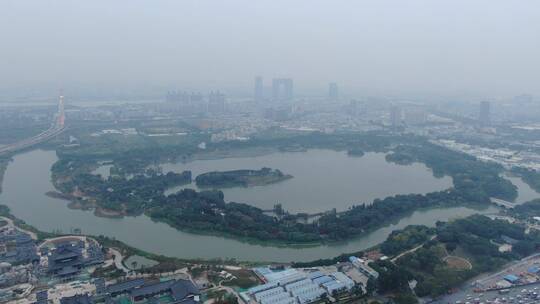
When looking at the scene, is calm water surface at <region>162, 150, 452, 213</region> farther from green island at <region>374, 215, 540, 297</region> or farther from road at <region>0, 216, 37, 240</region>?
road at <region>0, 216, 37, 240</region>

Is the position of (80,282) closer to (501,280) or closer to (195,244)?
(195,244)

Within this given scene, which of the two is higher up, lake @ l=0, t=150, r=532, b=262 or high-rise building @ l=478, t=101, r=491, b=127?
high-rise building @ l=478, t=101, r=491, b=127

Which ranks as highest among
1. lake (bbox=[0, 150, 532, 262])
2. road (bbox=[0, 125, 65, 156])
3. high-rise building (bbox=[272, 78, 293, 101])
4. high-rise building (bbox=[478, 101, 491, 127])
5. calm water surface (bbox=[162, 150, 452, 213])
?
high-rise building (bbox=[272, 78, 293, 101])

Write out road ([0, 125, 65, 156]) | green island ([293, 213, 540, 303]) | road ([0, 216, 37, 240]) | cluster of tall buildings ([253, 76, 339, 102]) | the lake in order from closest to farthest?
green island ([293, 213, 540, 303]) < the lake < road ([0, 216, 37, 240]) < road ([0, 125, 65, 156]) < cluster of tall buildings ([253, 76, 339, 102])

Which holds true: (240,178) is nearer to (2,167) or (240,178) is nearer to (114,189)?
(114,189)

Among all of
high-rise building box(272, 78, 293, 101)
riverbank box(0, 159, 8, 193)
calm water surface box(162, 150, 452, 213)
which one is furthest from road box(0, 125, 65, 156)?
high-rise building box(272, 78, 293, 101)

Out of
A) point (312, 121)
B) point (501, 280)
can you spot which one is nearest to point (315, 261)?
point (501, 280)

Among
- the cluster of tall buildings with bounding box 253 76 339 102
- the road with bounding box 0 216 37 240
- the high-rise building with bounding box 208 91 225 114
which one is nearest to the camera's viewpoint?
the road with bounding box 0 216 37 240
